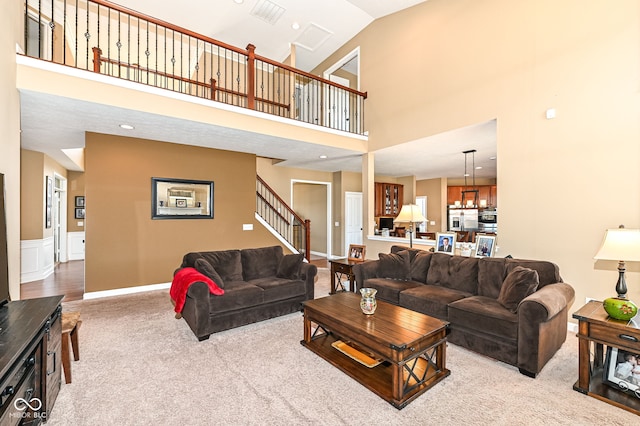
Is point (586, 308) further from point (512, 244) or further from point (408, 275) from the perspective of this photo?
point (408, 275)

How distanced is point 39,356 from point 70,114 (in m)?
3.22

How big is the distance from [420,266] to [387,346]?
2.08 metres

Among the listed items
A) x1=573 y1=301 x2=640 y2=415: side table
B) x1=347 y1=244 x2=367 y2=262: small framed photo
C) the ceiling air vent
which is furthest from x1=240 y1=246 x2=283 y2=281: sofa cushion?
the ceiling air vent

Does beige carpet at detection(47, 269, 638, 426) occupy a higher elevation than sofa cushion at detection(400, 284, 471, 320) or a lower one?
lower

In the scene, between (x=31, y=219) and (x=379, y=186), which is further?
(x=379, y=186)

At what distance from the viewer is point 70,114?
369cm

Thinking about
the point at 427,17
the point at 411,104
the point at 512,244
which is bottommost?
the point at 512,244

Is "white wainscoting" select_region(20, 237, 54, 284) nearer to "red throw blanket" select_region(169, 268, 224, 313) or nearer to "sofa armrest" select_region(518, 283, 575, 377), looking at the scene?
"red throw blanket" select_region(169, 268, 224, 313)

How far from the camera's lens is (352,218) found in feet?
28.4

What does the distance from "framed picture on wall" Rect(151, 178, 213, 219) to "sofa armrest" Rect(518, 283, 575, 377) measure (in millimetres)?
5174

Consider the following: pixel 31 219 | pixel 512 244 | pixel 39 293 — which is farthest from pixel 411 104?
pixel 31 219

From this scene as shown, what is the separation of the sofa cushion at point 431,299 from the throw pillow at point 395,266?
49 centimetres

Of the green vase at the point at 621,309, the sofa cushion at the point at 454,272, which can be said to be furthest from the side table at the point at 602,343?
the sofa cushion at the point at 454,272

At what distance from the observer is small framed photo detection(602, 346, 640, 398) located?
2.07 m
